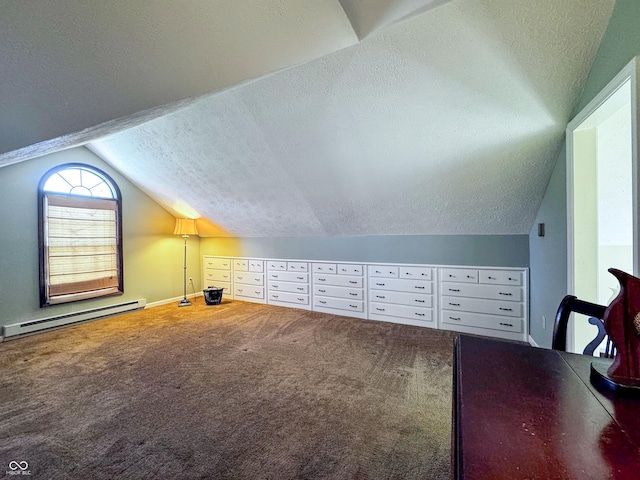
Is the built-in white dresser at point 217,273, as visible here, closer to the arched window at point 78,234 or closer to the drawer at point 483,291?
the arched window at point 78,234

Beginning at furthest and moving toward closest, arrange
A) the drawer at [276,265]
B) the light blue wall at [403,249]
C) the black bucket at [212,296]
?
the black bucket at [212,296]
the drawer at [276,265]
the light blue wall at [403,249]

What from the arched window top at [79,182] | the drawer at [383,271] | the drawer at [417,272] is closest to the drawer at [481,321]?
the drawer at [417,272]

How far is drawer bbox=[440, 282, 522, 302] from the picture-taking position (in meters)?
3.26

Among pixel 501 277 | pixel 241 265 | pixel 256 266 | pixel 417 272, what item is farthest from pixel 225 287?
pixel 501 277

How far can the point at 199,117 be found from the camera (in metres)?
2.89

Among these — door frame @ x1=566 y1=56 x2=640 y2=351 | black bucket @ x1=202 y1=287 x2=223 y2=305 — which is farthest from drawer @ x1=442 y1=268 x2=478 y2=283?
black bucket @ x1=202 y1=287 x2=223 y2=305

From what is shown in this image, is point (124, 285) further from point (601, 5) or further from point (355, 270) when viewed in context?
point (601, 5)

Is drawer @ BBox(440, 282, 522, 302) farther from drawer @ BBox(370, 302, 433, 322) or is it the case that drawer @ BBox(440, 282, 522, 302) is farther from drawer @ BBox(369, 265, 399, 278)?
drawer @ BBox(369, 265, 399, 278)

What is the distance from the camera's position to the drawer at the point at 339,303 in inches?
164

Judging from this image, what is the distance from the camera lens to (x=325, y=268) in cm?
441

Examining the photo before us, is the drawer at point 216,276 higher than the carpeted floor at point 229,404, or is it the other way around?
the drawer at point 216,276

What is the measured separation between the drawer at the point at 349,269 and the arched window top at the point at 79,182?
3.54m

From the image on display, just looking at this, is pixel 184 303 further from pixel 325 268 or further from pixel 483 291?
pixel 483 291

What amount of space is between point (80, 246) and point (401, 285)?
14.5 ft
